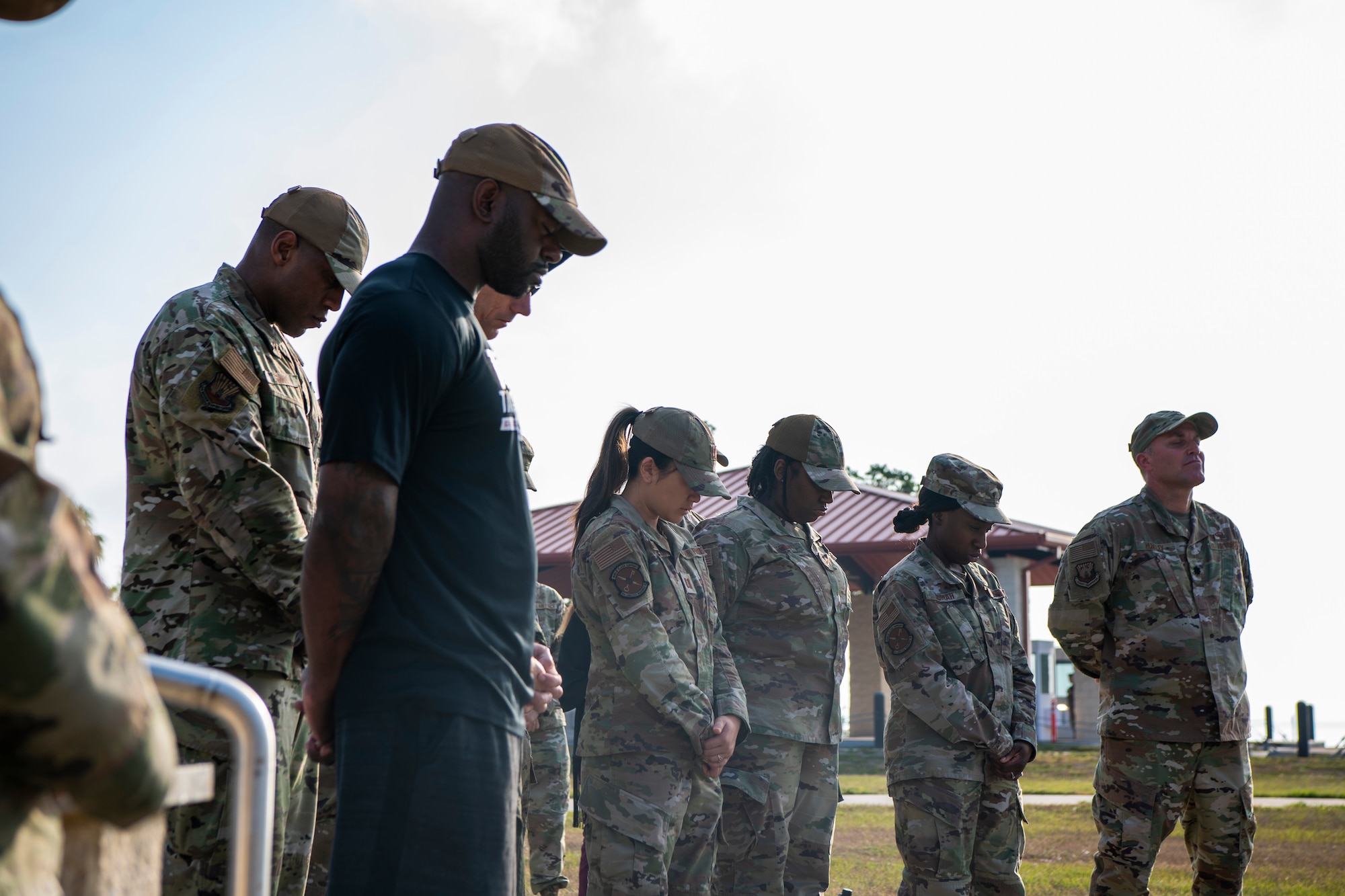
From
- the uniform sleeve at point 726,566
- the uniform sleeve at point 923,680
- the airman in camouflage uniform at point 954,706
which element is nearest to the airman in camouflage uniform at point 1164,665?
the airman in camouflage uniform at point 954,706

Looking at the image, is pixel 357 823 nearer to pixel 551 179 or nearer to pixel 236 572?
pixel 236 572

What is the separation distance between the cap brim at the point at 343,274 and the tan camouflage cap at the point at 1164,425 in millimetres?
4318

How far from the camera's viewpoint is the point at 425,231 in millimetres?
2523

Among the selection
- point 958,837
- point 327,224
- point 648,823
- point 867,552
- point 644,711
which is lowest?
point 958,837

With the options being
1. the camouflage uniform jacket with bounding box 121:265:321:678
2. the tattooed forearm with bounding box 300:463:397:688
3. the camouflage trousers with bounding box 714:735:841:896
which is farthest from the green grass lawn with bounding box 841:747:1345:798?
the tattooed forearm with bounding box 300:463:397:688

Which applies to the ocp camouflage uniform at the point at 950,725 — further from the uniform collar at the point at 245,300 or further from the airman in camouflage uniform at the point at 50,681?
the airman in camouflage uniform at the point at 50,681

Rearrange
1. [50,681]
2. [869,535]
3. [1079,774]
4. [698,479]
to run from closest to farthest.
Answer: [50,681], [698,479], [1079,774], [869,535]

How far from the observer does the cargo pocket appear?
4.91 metres

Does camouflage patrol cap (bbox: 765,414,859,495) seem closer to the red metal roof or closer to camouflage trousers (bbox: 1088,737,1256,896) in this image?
camouflage trousers (bbox: 1088,737,1256,896)

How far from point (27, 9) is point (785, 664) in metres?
4.40

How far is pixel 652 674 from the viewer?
427cm

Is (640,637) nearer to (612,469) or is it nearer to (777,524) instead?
(612,469)

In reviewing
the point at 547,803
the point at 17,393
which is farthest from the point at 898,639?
the point at 17,393

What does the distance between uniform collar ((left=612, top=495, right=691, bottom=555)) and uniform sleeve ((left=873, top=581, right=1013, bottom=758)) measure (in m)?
1.19
